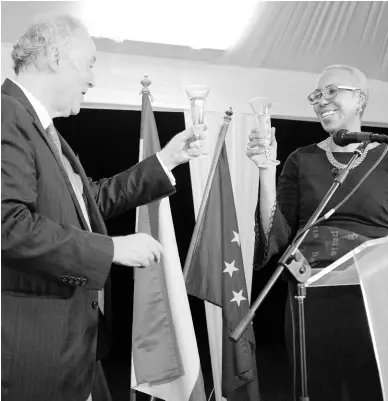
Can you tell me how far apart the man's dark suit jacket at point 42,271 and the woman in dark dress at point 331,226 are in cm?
74

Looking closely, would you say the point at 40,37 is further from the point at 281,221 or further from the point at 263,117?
the point at 281,221

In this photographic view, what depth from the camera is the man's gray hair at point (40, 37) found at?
148 cm

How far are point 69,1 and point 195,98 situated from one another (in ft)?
5.16

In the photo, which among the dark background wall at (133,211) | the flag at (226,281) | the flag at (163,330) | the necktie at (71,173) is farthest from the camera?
the dark background wall at (133,211)

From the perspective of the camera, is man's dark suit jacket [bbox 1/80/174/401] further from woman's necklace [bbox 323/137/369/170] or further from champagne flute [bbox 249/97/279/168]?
woman's necklace [bbox 323/137/369/170]

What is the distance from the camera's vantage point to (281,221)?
189 cm

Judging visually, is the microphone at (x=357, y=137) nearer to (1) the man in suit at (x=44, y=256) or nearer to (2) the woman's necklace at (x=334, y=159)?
(2) the woman's necklace at (x=334, y=159)

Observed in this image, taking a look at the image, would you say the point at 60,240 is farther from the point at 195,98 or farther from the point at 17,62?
the point at 195,98

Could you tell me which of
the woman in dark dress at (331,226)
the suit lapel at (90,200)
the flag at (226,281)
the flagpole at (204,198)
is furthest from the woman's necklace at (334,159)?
the suit lapel at (90,200)

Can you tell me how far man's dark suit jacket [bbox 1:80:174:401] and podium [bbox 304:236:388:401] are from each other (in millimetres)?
647

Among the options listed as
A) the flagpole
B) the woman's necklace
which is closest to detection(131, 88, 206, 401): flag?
the flagpole

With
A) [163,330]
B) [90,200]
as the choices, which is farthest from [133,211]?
[90,200]

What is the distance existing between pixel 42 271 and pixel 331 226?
1063 mm

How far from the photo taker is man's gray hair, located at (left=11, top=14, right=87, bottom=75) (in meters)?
1.48
